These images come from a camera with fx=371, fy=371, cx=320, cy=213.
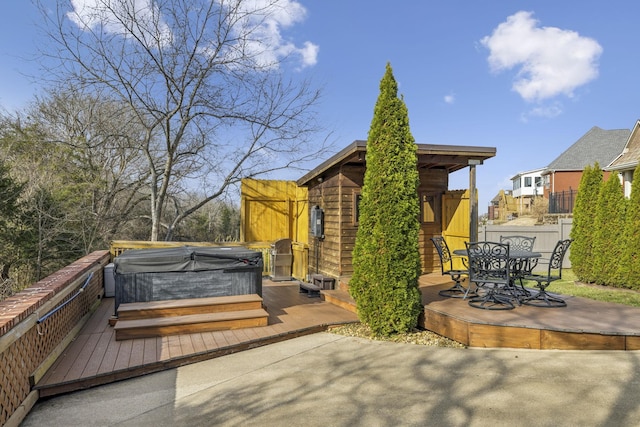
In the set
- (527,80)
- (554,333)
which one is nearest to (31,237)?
(554,333)

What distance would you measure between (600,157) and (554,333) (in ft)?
82.0

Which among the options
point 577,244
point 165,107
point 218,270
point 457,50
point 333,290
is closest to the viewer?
point 218,270

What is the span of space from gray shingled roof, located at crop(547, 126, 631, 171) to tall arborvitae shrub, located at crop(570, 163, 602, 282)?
1756cm

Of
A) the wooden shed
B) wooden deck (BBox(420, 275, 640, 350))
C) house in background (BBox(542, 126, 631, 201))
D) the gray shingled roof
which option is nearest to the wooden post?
the wooden shed

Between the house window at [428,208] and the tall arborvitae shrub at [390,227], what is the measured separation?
3141 millimetres

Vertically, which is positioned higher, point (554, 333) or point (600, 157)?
point (600, 157)

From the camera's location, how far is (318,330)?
485 cm

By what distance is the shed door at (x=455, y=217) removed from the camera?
720cm

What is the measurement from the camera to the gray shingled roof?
23.0 m

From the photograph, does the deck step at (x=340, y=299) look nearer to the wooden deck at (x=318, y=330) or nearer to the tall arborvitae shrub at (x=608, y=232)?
the wooden deck at (x=318, y=330)

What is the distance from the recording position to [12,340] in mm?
2588

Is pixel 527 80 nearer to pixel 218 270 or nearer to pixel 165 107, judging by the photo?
pixel 165 107

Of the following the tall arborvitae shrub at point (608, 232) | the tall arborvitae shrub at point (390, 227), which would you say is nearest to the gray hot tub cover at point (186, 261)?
the tall arborvitae shrub at point (390, 227)

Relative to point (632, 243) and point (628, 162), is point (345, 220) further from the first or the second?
point (628, 162)
